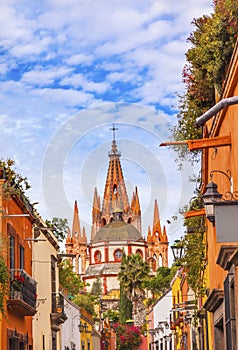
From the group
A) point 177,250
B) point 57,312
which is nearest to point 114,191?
point 57,312

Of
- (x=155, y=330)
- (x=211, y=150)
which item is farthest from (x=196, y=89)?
(x=155, y=330)

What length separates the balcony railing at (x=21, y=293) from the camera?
19016 millimetres

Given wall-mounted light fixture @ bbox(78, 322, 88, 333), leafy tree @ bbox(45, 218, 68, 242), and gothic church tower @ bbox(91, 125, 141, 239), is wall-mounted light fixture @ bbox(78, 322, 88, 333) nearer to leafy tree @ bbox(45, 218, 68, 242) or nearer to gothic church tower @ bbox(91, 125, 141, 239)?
leafy tree @ bbox(45, 218, 68, 242)

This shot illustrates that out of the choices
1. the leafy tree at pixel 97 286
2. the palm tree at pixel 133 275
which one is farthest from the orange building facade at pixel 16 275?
the leafy tree at pixel 97 286

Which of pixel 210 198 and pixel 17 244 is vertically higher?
pixel 17 244

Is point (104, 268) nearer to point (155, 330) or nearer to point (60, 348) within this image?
point (155, 330)

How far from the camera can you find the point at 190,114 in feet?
50.2

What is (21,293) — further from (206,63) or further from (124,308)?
(124,308)

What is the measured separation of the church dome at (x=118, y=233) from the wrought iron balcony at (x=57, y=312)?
332 feet

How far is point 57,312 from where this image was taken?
2945cm

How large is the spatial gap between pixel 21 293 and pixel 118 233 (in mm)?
115496

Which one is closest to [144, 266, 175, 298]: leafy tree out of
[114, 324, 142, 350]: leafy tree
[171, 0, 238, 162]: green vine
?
[114, 324, 142, 350]: leafy tree

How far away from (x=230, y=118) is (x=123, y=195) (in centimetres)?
14151

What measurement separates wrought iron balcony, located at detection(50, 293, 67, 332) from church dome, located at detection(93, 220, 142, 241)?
3988 inches
